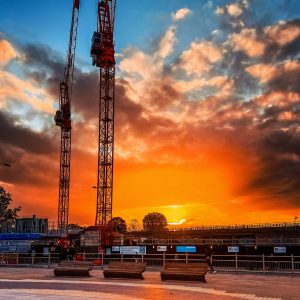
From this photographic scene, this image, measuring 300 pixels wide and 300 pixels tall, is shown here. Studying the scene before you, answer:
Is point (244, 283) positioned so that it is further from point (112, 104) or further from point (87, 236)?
point (112, 104)

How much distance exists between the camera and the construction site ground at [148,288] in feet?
60.7

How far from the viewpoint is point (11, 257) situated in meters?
43.1

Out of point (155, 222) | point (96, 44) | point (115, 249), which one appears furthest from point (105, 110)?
point (155, 222)

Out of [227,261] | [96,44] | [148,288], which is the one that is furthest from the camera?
[96,44]

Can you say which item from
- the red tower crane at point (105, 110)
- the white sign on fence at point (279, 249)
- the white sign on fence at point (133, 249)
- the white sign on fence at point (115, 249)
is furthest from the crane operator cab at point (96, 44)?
the white sign on fence at point (279, 249)

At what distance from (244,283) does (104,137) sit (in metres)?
73.7

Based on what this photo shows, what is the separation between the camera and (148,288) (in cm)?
2106

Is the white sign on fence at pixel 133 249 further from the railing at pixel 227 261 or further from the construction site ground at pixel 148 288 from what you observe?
the construction site ground at pixel 148 288

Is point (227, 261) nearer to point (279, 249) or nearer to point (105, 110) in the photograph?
point (279, 249)

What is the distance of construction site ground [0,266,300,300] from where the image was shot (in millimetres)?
18516

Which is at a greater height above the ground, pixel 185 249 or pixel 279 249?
pixel 279 249

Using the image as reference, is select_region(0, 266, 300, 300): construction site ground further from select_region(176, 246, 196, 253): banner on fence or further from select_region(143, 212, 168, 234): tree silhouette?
select_region(143, 212, 168, 234): tree silhouette

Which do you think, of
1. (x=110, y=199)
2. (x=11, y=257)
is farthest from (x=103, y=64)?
(x=11, y=257)

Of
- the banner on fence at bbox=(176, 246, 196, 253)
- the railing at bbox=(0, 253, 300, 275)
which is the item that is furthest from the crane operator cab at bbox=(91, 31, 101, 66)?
the banner on fence at bbox=(176, 246, 196, 253)
